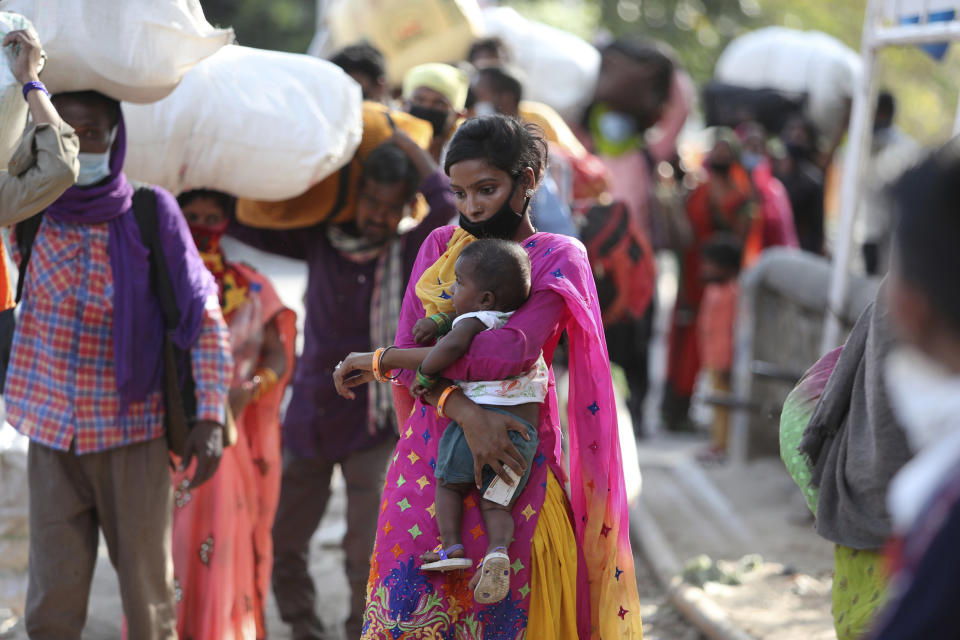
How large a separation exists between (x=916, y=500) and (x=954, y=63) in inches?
827

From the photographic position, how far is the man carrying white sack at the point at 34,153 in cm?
306

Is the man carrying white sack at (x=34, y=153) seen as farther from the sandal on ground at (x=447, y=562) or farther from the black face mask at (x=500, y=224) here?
the sandal on ground at (x=447, y=562)

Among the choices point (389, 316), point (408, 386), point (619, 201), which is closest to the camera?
point (408, 386)

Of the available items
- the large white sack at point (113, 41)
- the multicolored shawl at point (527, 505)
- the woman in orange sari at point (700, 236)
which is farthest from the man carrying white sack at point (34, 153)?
the woman in orange sari at point (700, 236)

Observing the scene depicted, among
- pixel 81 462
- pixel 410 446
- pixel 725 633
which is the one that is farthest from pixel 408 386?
pixel 725 633

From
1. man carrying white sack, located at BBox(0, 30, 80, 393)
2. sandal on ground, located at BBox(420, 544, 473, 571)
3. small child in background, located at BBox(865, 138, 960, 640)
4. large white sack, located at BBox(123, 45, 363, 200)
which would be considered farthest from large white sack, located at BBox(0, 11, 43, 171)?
small child in background, located at BBox(865, 138, 960, 640)

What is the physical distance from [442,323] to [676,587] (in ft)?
9.41

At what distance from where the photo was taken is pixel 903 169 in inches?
64.1

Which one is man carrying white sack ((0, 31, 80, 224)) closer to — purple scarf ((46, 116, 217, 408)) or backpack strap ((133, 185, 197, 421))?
purple scarf ((46, 116, 217, 408))

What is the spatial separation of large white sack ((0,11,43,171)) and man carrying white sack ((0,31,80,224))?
0.03m

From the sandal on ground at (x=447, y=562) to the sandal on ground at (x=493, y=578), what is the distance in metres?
0.05

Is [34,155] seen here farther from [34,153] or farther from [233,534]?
[233,534]

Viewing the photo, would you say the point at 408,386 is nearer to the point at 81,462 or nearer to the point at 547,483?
the point at 547,483

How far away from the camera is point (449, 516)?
2832 mm
